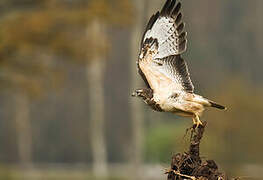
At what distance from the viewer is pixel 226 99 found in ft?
84.8

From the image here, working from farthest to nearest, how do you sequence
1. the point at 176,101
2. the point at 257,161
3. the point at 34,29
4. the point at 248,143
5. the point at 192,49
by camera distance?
the point at 192,49 → the point at 257,161 → the point at 248,143 → the point at 34,29 → the point at 176,101

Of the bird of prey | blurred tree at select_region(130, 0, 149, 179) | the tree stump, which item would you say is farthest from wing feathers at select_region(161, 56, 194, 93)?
blurred tree at select_region(130, 0, 149, 179)

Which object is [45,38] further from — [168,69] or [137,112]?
[168,69]

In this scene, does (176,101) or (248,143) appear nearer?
(176,101)

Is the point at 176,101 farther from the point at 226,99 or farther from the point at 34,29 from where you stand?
the point at 226,99

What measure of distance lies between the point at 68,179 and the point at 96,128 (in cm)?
935

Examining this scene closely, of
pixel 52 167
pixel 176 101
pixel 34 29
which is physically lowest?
pixel 52 167

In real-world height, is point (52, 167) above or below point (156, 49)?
below

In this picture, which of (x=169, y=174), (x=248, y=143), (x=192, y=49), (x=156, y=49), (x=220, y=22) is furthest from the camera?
(x=220, y=22)

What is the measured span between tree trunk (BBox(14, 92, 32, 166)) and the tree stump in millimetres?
35367

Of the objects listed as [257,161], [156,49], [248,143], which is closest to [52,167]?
[257,161]

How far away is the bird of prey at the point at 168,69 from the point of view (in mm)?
A: 7391

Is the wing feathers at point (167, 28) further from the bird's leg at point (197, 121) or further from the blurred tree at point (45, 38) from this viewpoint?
the blurred tree at point (45, 38)

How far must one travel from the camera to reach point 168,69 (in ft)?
25.5
